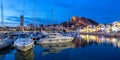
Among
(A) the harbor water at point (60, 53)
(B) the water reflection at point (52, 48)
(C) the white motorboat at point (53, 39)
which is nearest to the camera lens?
(A) the harbor water at point (60, 53)

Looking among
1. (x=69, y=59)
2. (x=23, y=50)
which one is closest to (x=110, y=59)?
(x=69, y=59)

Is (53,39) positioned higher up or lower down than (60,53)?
higher up

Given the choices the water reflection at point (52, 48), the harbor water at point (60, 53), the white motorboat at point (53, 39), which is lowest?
the harbor water at point (60, 53)

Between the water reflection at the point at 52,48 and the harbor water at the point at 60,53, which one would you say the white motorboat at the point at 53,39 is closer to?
the water reflection at the point at 52,48

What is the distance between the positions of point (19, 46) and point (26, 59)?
4063mm

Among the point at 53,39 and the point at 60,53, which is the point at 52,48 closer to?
the point at 53,39

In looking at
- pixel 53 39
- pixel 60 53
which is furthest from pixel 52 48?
pixel 60 53

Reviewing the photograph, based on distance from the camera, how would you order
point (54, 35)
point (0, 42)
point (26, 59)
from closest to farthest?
point (26, 59) → point (0, 42) → point (54, 35)

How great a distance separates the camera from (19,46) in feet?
85.6

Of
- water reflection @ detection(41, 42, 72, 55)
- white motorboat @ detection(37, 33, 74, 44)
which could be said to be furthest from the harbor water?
white motorboat @ detection(37, 33, 74, 44)

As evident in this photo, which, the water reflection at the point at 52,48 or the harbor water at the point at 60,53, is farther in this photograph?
the water reflection at the point at 52,48

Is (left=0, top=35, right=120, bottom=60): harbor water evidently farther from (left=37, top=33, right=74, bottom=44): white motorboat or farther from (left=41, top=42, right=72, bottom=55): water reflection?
(left=37, top=33, right=74, bottom=44): white motorboat

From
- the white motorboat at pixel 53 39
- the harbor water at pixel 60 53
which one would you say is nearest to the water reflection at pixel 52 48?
the harbor water at pixel 60 53

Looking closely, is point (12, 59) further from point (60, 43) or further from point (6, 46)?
point (60, 43)
